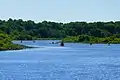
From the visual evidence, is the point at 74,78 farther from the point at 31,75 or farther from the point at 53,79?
the point at 31,75

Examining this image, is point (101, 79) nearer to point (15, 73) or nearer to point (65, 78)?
point (65, 78)

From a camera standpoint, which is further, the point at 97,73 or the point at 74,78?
the point at 97,73

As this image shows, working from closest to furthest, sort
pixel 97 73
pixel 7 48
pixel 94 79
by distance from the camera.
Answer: pixel 94 79 → pixel 97 73 → pixel 7 48

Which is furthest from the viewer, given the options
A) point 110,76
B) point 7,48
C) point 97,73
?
point 7,48

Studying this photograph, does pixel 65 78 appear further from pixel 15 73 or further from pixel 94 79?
pixel 15 73

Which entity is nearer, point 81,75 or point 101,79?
point 101,79

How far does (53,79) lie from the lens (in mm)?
56250

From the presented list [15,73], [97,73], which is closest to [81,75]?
[97,73]

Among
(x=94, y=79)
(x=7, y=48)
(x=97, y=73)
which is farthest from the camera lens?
(x=7, y=48)

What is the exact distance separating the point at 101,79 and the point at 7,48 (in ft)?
282

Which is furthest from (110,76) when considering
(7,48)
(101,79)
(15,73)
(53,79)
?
(7,48)

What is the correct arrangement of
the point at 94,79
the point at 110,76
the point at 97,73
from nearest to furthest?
the point at 94,79 < the point at 110,76 < the point at 97,73

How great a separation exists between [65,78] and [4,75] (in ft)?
29.4

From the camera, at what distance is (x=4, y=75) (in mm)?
61531
